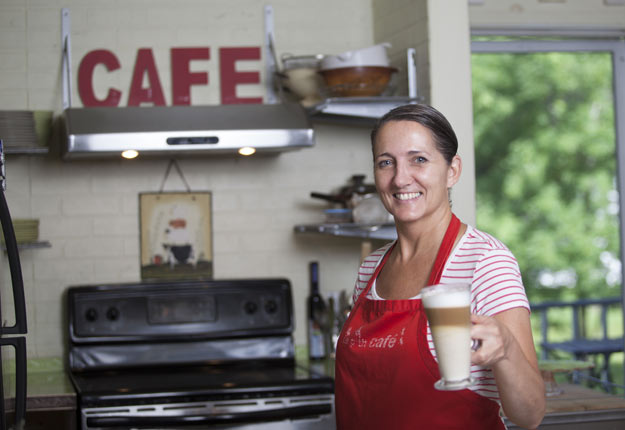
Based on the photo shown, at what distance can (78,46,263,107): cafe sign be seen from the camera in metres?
3.73

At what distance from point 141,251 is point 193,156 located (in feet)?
1.63

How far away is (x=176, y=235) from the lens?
12.4ft

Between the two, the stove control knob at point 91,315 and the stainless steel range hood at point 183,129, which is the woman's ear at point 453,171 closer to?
the stainless steel range hood at point 183,129

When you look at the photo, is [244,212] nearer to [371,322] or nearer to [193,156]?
[193,156]

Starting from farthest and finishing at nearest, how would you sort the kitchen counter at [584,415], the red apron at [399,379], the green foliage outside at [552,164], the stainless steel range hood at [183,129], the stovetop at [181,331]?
the green foliage outside at [552,164] < the stovetop at [181,331] < the stainless steel range hood at [183,129] < the kitchen counter at [584,415] < the red apron at [399,379]

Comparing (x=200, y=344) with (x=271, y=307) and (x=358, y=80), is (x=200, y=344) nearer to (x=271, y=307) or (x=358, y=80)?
(x=271, y=307)

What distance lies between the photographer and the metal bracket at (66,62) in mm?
3670

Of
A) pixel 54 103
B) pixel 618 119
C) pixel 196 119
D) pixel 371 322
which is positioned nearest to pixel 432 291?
pixel 371 322

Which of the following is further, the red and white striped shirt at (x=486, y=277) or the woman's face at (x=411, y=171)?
the woman's face at (x=411, y=171)

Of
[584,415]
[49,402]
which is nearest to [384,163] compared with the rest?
[584,415]

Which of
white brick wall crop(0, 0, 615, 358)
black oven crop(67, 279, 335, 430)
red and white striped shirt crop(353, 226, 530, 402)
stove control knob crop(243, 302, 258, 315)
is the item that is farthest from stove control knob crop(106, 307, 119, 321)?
red and white striped shirt crop(353, 226, 530, 402)

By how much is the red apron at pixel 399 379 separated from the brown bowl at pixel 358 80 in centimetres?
168

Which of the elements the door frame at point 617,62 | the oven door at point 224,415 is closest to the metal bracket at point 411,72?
the door frame at point 617,62

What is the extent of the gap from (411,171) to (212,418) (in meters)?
1.64
